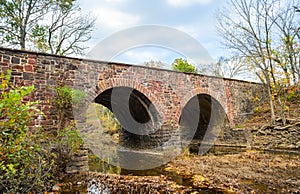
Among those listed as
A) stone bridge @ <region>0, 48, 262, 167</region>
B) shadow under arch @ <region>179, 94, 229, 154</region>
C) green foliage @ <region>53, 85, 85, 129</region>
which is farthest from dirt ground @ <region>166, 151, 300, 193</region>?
shadow under arch @ <region>179, 94, 229, 154</region>

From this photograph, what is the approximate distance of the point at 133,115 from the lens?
456 inches

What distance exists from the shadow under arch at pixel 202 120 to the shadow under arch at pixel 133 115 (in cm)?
270

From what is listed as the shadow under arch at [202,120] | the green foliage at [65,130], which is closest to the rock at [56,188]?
the green foliage at [65,130]

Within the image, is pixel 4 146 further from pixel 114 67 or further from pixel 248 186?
pixel 114 67

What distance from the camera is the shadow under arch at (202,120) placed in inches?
492

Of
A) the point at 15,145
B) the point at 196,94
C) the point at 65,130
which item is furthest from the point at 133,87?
the point at 15,145

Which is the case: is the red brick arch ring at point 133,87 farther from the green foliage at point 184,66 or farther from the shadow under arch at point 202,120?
the green foliage at point 184,66

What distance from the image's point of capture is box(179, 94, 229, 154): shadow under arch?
12508mm

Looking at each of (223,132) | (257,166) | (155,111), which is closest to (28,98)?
(155,111)

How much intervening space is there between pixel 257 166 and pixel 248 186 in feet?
7.08

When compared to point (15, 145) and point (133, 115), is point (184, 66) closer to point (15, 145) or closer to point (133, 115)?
point (133, 115)

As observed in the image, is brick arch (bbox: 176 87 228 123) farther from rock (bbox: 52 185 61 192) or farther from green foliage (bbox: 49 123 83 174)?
rock (bbox: 52 185 61 192)

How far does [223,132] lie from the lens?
1224cm

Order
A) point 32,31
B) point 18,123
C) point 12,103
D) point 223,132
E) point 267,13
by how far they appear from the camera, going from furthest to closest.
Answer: point 32,31, point 223,132, point 267,13, point 18,123, point 12,103
